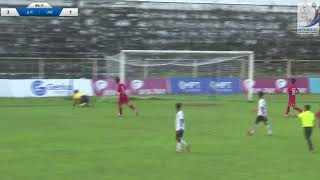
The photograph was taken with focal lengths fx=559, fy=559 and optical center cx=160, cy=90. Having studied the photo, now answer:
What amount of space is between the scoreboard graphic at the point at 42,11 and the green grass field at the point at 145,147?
72.9ft

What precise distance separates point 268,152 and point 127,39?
122ft

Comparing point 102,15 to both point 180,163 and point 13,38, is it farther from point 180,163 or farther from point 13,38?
point 180,163

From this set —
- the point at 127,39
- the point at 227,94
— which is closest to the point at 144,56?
the point at 227,94

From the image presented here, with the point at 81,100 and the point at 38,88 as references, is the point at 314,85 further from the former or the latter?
the point at 38,88

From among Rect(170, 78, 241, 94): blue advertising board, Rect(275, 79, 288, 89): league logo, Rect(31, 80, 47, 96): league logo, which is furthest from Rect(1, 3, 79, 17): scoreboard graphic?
Rect(275, 79, 288, 89): league logo

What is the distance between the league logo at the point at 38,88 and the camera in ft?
119

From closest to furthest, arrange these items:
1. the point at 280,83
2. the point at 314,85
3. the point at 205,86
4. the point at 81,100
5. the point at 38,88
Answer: the point at 81,100
the point at 38,88
the point at 205,86
the point at 280,83
the point at 314,85

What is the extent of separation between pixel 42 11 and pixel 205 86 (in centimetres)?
1924

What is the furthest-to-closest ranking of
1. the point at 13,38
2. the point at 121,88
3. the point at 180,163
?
1. the point at 13,38
2. the point at 121,88
3. the point at 180,163

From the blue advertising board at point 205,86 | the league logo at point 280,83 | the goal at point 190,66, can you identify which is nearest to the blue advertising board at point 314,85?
the league logo at point 280,83

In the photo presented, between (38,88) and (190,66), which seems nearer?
(38,88)

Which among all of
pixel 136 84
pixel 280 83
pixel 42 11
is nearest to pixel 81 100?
pixel 136 84

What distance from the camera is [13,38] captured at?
48438 mm

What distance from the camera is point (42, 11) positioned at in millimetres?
49750
